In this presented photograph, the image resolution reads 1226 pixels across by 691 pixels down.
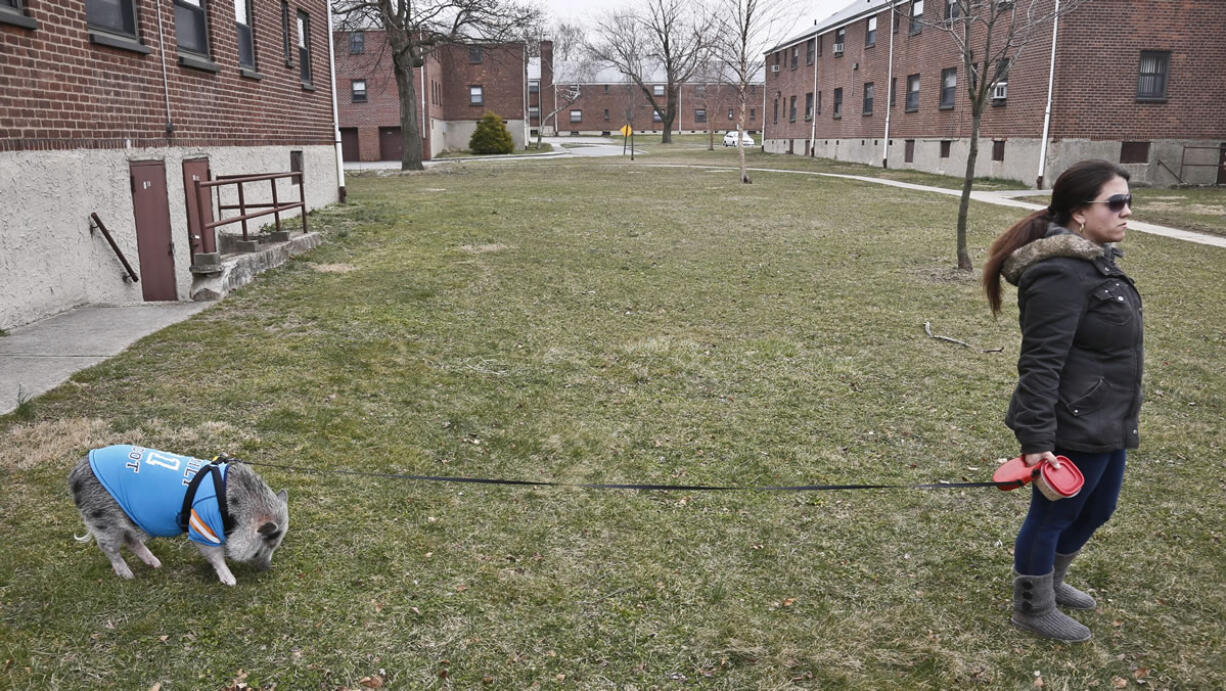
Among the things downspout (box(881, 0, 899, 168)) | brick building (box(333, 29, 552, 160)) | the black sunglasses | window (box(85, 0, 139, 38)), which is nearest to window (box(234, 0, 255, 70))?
window (box(85, 0, 139, 38))

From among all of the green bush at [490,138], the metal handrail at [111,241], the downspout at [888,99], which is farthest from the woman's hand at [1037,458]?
the green bush at [490,138]

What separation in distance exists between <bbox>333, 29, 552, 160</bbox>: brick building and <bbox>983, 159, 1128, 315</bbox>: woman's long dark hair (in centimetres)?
3162

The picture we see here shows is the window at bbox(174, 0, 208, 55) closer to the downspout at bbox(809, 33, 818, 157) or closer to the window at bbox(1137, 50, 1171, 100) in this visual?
the window at bbox(1137, 50, 1171, 100)

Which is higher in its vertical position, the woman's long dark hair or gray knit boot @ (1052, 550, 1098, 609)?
the woman's long dark hair

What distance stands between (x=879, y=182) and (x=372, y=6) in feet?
60.9

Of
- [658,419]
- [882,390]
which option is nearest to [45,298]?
[658,419]

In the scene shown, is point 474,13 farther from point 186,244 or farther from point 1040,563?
point 1040,563

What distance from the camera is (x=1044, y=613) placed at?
369 centimetres

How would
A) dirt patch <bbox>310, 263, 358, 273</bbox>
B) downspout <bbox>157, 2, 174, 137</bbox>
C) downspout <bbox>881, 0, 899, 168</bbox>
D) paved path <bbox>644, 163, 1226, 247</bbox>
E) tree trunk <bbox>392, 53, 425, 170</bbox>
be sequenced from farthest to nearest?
downspout <bbox>881, 0, 899, 168</bbox> < tree trunk <bbox>392, 53, 425, 170</bbox> < paved path <bbox>644, 163, 1226, 247</bbox> < dirt patch <bbox>310, 263, 358, 273</bbox> < downspout <bbox>157, 2, 174, 137</bbox>

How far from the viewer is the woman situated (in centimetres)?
321

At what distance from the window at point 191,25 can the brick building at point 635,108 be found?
85703mm

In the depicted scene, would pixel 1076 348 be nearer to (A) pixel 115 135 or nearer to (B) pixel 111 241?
(B) pixel 111 241

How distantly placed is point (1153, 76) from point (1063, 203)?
87.7 ft

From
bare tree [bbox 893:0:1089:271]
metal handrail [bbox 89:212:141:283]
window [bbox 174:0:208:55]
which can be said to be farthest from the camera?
bare tree [bbox 893:0:1089:271]
